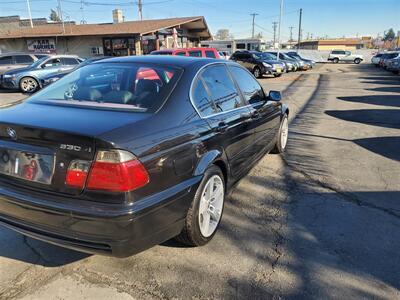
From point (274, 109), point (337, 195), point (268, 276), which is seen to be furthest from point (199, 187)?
point (274, 109)

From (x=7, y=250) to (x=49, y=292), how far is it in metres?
0.83

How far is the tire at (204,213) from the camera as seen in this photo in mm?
2953

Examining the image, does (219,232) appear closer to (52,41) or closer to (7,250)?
(7,250)

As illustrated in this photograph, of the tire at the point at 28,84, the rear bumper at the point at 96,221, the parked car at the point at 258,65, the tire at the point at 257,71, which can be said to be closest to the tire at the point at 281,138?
the rear bumper at the point at 96,221

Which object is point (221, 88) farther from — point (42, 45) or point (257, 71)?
point (42, 45)

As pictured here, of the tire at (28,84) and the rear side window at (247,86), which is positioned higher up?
the rear side window at (247,86)

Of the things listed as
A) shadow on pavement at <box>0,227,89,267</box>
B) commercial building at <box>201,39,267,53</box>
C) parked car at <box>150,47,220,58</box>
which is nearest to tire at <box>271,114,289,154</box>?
shadow on pavement at <box>0,227,89,267</box>

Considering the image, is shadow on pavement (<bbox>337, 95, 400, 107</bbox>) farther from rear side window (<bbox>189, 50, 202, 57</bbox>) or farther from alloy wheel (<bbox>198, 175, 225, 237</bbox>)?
alloy wheel (<bbox>198, 175, 225, 237</bbox>)

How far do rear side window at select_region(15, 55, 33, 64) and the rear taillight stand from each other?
59.9 ft

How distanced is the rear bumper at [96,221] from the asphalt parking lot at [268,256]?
44cm

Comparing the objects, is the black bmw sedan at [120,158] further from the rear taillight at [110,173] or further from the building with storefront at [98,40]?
the building with storefront at [98,40]

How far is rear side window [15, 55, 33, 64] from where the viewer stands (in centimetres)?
1811

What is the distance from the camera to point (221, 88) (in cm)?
377

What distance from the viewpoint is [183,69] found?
3283mm
